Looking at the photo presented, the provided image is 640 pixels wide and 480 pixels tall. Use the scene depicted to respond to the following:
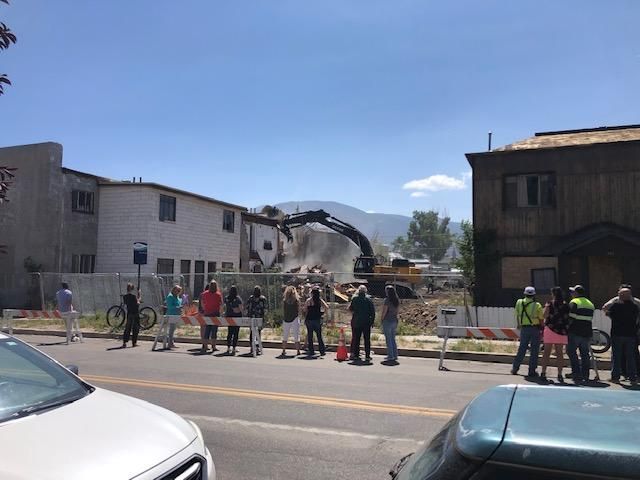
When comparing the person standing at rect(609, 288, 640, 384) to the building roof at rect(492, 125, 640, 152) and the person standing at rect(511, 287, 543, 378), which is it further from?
the building roof at rect(492, 125, 640, 152)

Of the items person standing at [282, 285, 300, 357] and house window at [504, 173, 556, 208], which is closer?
person standing at [282, 285, 300, 357]

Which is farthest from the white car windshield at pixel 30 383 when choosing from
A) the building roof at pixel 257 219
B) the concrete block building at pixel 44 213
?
the building roof at pixel 257 219

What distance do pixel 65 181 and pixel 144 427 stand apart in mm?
28910

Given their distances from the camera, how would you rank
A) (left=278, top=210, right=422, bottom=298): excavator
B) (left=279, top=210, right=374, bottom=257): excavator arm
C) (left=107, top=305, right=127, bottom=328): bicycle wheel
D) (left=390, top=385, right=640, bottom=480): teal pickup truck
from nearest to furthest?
(left=390, top=385, right=640, bottom=480): teal pickup truck < (left=107, top=305, right=127, bottom=328): bicycle wheel < (left=278, top=210, right=422, bottom=298): excavator < (left=279, top=210, right=374, bottom=257): excavator arm

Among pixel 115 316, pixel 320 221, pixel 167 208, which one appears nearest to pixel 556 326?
pixel 115 316

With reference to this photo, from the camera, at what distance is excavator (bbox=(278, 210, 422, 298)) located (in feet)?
115

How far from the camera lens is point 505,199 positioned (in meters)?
22.5

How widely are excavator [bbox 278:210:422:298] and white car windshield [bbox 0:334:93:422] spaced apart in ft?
83.1

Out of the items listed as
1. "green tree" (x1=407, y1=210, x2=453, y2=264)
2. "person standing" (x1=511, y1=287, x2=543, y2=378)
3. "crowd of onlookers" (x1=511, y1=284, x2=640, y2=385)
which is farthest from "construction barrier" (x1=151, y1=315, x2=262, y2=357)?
"green tree" (x1=407, y1=210, x2=453, y2=264)

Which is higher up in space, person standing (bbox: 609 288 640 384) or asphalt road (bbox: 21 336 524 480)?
person standing (bbox: 609 288 640 384)

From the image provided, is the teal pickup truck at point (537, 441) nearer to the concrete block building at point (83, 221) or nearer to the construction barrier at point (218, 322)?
the construction barrier at point (218, 322)

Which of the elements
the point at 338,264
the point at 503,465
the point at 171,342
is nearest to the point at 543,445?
the point at 503,465

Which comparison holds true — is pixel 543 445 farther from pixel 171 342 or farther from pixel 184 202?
pixel 184 202

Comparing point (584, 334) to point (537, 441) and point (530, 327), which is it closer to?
point (530, 327)
